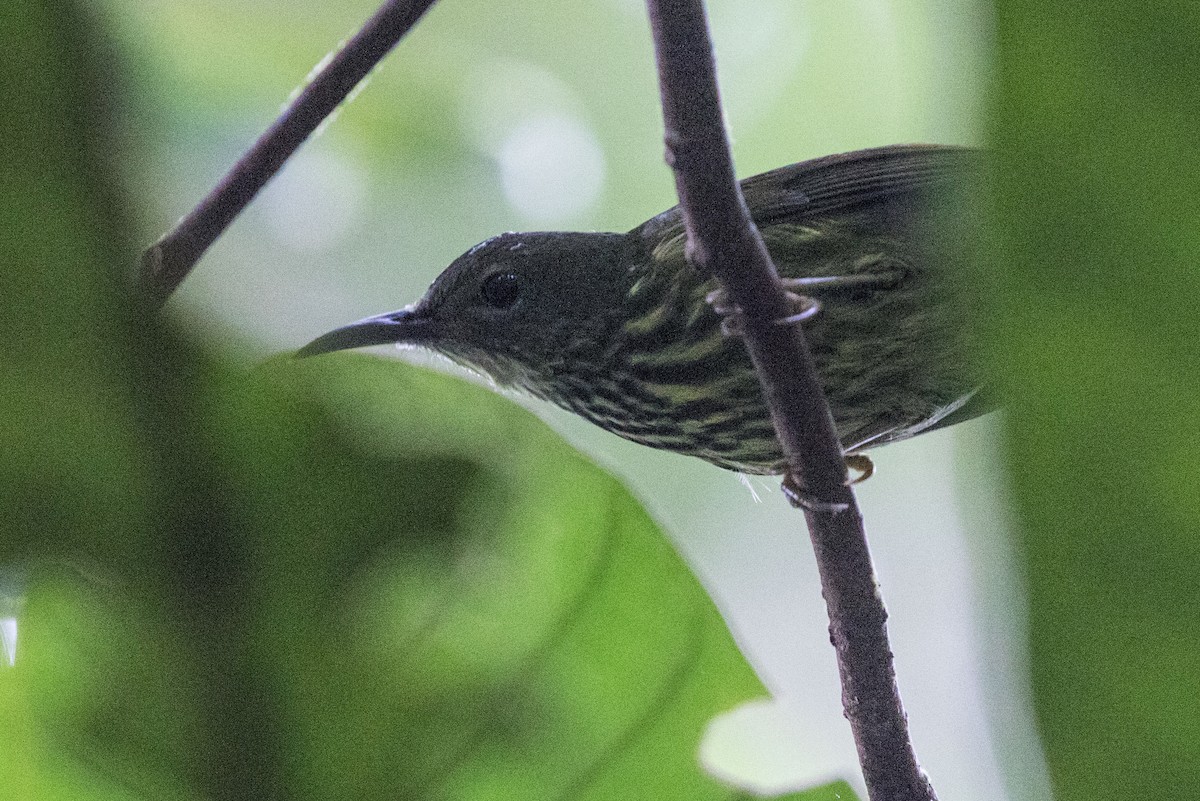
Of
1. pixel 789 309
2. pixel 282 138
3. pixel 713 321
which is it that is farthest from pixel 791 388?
pixel 713 321

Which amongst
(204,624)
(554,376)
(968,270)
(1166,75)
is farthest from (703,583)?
(554,376)

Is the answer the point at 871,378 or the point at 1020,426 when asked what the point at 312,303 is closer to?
the point at 871,378

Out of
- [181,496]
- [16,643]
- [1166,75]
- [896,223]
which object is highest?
[896,223]

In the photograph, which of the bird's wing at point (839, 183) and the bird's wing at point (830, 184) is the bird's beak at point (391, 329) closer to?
the bird's wing at point (830, 184)

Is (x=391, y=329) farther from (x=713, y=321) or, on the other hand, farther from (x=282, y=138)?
(x=282, y=138)

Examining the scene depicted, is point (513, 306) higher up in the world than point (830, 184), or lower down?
lower down

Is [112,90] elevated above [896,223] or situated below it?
below

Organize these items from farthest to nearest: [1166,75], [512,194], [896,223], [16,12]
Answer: [512,194], [896,223], [16,12], [1166,75]

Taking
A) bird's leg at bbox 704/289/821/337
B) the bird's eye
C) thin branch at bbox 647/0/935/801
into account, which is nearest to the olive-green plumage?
the bird's eye
